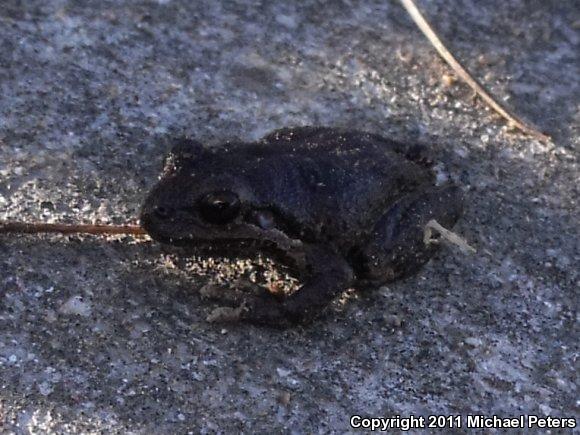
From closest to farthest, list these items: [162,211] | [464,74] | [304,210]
Result: [162,211]
[304,210]
[464,74]

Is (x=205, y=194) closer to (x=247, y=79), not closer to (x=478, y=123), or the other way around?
(x=247, y=79)

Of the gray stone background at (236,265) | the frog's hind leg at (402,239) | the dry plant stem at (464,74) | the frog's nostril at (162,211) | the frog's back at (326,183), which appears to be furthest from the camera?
the dry plant stem at (464,74)

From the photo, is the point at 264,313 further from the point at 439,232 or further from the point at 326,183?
the point at 439,232

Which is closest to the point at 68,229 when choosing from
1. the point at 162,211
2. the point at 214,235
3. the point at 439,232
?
the point at 162,211

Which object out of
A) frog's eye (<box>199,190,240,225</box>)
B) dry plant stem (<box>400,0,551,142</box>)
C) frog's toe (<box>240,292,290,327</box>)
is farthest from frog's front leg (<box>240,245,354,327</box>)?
dry plant stem (<box>400,0,551,142</box>)

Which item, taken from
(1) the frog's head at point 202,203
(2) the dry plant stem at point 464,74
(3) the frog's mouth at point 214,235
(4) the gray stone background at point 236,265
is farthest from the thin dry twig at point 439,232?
(2) the dry plant stem at point 464,74

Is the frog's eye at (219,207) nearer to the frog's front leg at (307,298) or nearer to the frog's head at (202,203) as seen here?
the frog's head at (202,203)
